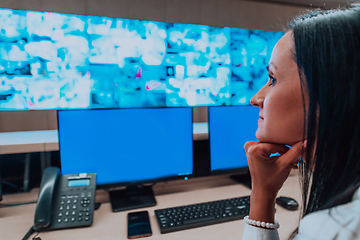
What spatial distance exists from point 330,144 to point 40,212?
3.12 feet

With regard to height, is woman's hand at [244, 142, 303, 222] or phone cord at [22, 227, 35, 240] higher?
woman's hand at [244, 142, 303, 222]

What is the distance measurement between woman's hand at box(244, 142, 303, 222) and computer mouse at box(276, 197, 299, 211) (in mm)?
384

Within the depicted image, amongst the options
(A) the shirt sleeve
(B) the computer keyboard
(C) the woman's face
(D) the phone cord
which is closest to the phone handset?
(D) the phone cord

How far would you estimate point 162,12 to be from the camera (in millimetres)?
2377

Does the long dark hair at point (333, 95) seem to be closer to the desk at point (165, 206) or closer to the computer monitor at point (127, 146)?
the desk at point (165, 206)

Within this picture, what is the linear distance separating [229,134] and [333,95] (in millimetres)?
764

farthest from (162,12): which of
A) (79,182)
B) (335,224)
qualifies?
(335,224)

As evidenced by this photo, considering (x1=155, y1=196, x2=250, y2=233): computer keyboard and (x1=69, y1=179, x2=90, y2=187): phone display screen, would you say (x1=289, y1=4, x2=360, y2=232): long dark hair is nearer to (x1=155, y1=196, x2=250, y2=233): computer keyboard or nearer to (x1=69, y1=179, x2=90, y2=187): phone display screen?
(x1=155, y1=196, x2=250, y2=233): computer keyboard

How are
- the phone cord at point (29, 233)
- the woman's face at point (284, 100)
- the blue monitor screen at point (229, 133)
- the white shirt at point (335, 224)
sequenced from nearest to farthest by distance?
the white shirt at point (335, 224), the woman's face at point (284, 100), the phone cord at point (29, 233), the blue monitor screen at point (229, 133)

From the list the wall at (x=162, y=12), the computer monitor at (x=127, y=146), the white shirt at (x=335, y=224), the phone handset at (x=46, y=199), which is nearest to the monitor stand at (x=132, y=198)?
the computer monitor at (x=127, y=146)

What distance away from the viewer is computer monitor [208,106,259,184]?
1154mm

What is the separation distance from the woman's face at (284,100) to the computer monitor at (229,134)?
1.87 ft

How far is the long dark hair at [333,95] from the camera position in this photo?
42cm

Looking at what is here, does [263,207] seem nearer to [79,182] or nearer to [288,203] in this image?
[288,203]
